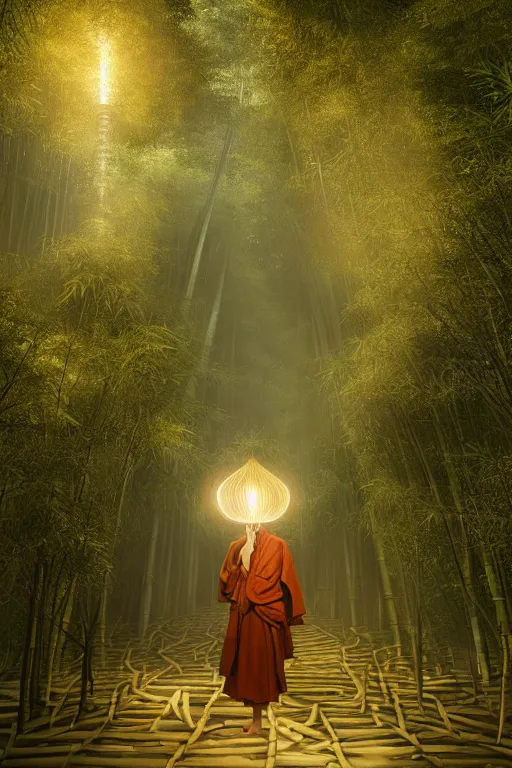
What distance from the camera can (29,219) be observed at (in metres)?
4.55

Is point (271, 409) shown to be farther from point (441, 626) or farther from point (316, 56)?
point (316, 56)

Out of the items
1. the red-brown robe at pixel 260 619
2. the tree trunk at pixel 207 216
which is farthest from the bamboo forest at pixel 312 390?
the tree trunk at pixel 207 216

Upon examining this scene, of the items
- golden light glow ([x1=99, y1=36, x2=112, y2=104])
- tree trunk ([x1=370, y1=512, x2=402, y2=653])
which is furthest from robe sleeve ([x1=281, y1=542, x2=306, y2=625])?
golden light glow ([x1=99, y1=36, x2=112, y2=104])

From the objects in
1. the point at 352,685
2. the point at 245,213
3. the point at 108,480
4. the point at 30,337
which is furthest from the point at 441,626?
the point at 245,213

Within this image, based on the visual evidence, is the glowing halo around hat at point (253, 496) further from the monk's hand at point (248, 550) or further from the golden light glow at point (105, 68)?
the golden light glow at point (105, 68)

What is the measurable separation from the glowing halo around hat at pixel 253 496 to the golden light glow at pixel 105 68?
4.03 metres

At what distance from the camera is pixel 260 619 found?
256cm

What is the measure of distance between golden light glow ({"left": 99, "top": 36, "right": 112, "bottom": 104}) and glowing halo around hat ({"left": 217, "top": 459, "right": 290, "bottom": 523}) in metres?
4.03

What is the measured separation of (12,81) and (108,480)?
109 inches

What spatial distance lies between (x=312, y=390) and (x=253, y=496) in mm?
4074

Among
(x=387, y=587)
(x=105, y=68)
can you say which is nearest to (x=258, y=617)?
(x=387, y=587)

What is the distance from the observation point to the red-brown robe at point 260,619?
245cm

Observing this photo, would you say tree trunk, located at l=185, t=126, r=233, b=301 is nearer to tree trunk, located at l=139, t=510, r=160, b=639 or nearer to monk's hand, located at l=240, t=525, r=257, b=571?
tree trunk, located at l=139, t=510, r=160, b=639

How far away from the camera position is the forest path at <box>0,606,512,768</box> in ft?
6.59
